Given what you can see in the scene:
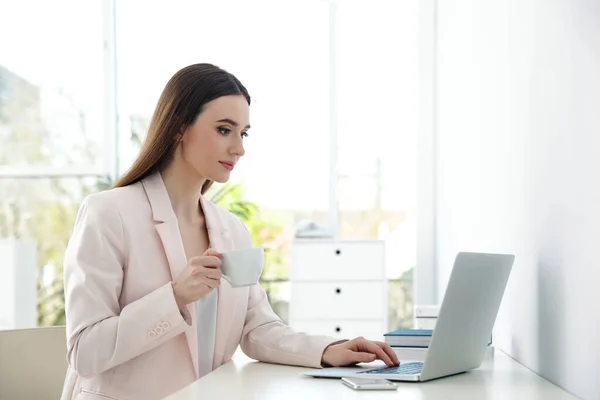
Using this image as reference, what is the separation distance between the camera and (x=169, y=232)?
6.30ft

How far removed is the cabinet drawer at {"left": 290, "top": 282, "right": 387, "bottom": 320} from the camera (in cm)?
448

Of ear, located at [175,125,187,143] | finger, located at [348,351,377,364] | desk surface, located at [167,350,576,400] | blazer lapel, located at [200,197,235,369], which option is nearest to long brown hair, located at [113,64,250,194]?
ear, located at [175,125,187,143]

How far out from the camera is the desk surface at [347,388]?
1.34 meters

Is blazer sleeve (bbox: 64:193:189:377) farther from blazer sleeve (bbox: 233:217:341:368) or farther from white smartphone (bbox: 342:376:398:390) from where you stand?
white smartphone (bbox: 342:376:398:390)

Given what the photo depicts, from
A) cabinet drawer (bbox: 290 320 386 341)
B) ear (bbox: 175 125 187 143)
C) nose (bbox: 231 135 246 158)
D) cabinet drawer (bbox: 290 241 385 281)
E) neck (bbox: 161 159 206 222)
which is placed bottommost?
cabinet drawer (bbox: 290 320 386 341)

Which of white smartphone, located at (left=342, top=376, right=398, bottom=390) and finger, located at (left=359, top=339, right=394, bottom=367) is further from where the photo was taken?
finger, located at (left=359, top=339, right=394, bottom=367)

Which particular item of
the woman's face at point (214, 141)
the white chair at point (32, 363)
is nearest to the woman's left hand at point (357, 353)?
the woman's face at point (214, 141)

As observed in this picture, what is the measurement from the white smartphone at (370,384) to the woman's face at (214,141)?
717mm

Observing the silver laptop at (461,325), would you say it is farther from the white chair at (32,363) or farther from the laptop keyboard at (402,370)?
the white chair at (32,363)

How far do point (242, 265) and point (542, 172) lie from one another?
25.5 inches

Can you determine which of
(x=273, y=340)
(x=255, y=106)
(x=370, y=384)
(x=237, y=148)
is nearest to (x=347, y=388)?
(x=370, y=384)

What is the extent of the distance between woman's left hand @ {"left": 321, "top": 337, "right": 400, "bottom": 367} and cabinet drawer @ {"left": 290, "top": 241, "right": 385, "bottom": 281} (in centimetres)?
276

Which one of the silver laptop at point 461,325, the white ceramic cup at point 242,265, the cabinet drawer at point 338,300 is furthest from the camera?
the cabinet drawer at point 338,300

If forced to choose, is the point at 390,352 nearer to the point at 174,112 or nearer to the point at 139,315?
the point at 139,315
